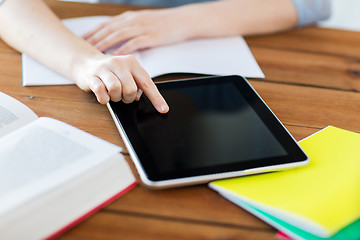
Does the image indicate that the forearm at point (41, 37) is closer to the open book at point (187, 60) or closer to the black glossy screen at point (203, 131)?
the open book at point (187, 60)

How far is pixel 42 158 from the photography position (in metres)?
0.56

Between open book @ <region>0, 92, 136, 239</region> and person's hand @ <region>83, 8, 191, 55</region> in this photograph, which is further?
person's hand @ <region>83, 8, 191, 55</region>

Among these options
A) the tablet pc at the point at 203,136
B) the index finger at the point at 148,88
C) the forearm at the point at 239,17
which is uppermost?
the forearm at the point at 239,17

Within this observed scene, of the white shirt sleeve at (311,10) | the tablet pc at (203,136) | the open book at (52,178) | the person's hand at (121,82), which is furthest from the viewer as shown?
the white shirt sleeve at (311,10)

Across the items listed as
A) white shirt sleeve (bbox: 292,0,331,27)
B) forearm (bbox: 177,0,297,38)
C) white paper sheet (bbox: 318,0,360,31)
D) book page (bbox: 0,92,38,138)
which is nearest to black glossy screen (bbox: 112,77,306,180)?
book page (bbox: 0,92,38,138)

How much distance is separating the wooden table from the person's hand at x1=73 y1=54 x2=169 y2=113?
50 millimetres

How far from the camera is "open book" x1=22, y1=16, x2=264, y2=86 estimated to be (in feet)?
2.83

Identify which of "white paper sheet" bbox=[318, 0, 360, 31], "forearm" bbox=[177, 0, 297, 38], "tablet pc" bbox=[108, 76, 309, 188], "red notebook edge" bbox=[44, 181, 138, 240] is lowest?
"white paper sheet" bbox=[318, 0, 360, 31]

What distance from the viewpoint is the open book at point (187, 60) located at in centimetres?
86

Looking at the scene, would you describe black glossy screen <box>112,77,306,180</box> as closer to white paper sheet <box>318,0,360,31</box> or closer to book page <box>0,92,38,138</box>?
book page <box>0,92,38,138</box>

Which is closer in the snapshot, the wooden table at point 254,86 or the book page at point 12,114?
the wooden table at point 254,86

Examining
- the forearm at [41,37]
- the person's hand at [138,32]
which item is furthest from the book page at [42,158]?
the person's hand at [138,32]

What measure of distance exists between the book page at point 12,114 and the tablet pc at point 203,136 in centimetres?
14

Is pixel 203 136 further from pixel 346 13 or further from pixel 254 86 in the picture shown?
pixel 346 13
